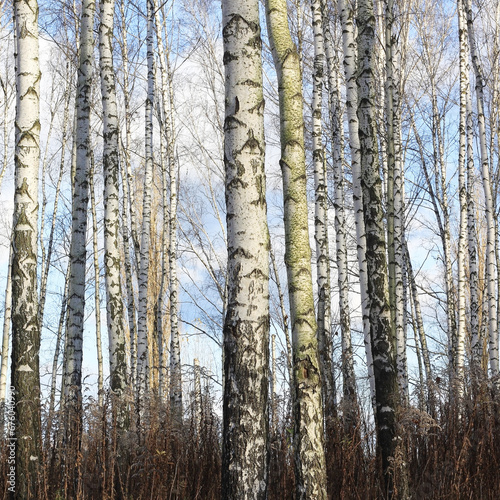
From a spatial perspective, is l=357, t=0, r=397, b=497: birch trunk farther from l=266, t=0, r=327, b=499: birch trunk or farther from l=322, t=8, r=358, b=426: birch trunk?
l=322, t=8, r=358, b=426: birch trunk

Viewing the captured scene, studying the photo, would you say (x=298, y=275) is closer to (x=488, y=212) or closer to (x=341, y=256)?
(x=341, y=256)

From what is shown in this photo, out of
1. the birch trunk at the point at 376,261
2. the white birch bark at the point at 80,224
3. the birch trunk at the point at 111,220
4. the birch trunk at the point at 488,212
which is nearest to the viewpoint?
the birch trunk at the point at 376,261

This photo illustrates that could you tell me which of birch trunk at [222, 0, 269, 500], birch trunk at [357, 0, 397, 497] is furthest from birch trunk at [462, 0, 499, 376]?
birch trunk at [222, 0, 269, 500]

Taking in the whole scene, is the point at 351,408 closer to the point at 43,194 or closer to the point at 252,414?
the point at 252,414

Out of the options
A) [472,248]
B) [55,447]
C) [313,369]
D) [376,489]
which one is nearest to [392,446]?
[376,489]

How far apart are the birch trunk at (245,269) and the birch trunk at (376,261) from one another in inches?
54.8

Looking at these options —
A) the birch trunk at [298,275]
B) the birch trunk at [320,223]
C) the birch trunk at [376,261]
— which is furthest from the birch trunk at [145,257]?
the birch trunk at [298,275]

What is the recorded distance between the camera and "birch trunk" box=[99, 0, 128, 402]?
6137 mm

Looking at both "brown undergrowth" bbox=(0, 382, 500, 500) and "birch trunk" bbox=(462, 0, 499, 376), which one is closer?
"brown undergrowth" bbox=(0, 382, 500, 500)

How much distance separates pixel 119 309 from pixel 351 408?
9.21 feet

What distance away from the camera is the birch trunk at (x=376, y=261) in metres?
4.07

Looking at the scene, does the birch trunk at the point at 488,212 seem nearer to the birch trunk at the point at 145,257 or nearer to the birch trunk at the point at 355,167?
the birch trunk at the point at 355,167

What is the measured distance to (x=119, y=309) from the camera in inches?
247

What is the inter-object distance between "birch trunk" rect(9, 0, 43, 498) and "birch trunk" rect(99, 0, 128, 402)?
1620mm
